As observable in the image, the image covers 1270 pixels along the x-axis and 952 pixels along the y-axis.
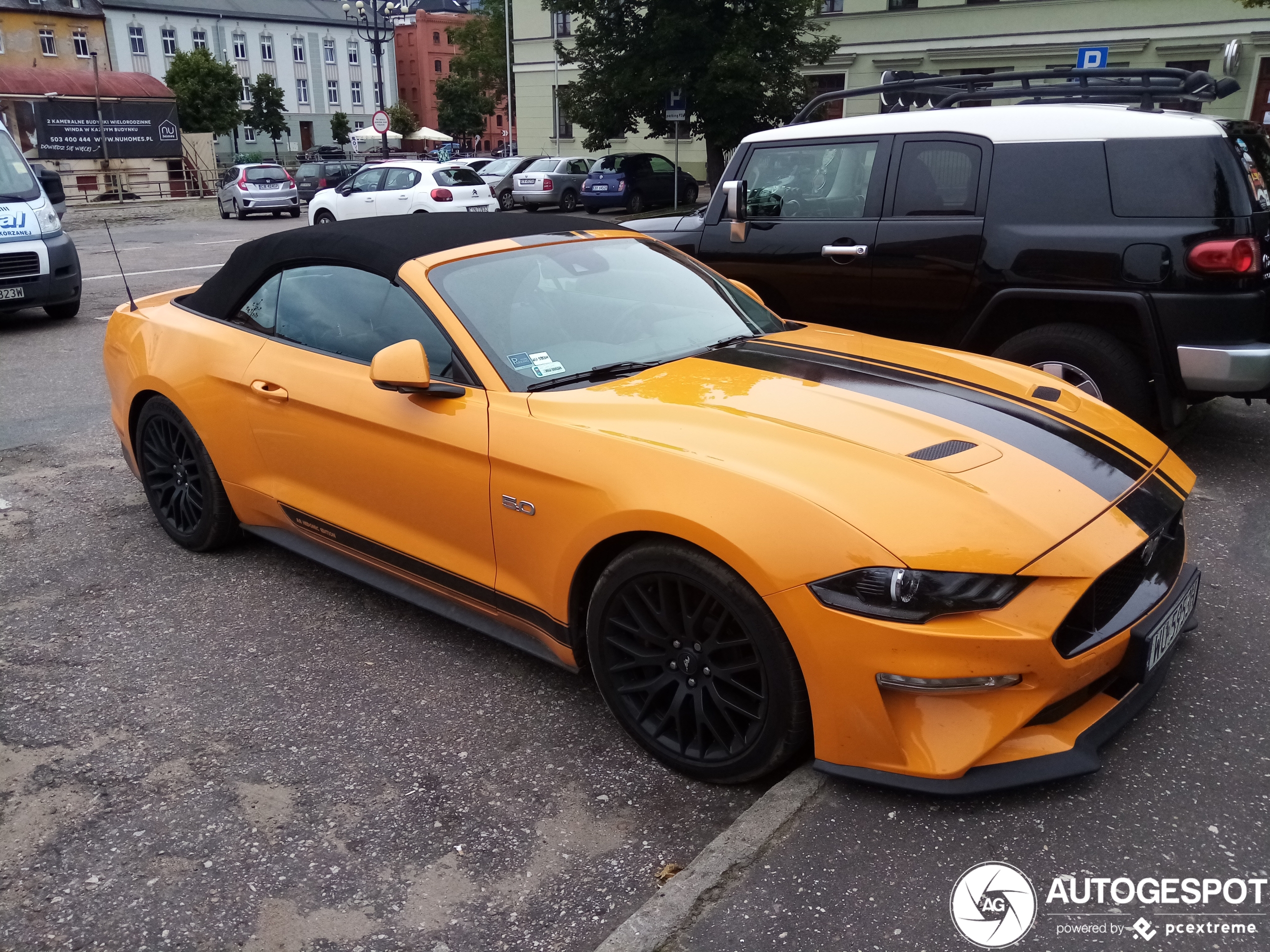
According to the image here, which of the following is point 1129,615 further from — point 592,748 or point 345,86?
point 345,86

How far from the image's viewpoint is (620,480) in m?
2.91

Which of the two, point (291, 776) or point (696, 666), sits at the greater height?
point (696, 666)

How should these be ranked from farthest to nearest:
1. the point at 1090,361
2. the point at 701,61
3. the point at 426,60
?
1. the point at 426,60
2. the point at 701,61
3. the point at 1090,361

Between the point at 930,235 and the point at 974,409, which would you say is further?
the point at 930,235

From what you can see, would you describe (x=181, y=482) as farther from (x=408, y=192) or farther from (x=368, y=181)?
(x=368, y=181)

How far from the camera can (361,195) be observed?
70.5 ft

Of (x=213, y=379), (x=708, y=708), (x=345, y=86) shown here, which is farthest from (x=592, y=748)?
(x=345, y=86)

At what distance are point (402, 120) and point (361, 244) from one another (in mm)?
81567

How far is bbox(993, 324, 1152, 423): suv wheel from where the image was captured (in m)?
5.35

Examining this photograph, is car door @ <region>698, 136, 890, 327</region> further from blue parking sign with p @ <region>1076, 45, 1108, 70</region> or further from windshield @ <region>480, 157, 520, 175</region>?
windshield @ <region>480, 157, 520, 175</region>

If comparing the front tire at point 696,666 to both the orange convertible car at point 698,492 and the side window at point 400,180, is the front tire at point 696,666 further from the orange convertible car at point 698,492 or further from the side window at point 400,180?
the side window at point 400,180

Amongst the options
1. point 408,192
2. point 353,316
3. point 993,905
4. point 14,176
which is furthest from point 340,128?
point 993,905

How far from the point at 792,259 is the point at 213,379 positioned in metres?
3.62

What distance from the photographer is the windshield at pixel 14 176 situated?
10.4 metres
